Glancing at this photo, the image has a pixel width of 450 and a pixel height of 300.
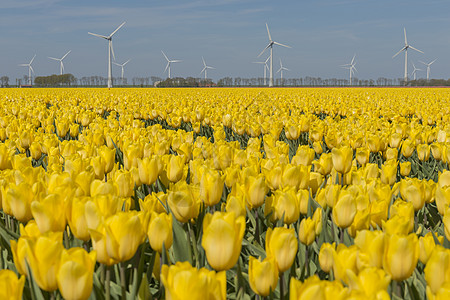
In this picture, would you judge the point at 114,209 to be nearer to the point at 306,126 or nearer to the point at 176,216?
the point at 176,216

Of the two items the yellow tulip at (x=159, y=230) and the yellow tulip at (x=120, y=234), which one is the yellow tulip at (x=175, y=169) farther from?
the yellow tulip at (x=120, y=234)

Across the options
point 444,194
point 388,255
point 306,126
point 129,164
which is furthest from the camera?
point 306,126

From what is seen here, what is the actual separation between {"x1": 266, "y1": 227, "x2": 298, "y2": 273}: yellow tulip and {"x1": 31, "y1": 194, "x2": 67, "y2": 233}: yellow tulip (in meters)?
0.96

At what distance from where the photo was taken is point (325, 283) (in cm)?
123

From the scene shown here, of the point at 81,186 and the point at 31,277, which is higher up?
the point at 81,186

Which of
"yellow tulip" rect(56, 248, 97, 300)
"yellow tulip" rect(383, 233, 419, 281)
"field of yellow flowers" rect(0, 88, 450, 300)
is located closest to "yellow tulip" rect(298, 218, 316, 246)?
"field of yellow flowers" rect(0, 88, 450, 300)

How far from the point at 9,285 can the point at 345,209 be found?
4.90 feet

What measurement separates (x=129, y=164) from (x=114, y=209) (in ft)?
5.68

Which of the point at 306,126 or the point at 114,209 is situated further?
the point at 306,126

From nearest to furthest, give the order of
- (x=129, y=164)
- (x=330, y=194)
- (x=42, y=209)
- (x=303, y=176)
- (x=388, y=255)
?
(x=388, y=255) < (x=42, y=209) < (x=330, y=194) < (x=303, y=176) < (x=129, y=164)

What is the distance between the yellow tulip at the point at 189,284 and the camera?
1.23 metres

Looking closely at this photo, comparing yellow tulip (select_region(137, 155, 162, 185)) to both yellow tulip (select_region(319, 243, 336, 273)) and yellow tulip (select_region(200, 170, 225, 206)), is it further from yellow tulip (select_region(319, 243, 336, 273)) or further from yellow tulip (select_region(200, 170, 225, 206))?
yellow tulip (select_region(319, 243, 336, 273))

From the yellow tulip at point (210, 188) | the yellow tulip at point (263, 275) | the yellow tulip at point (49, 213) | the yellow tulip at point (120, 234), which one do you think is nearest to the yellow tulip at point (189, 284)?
the yellow tulip at point (263, 275)

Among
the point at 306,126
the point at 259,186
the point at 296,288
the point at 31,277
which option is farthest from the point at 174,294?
the point at 306,126
